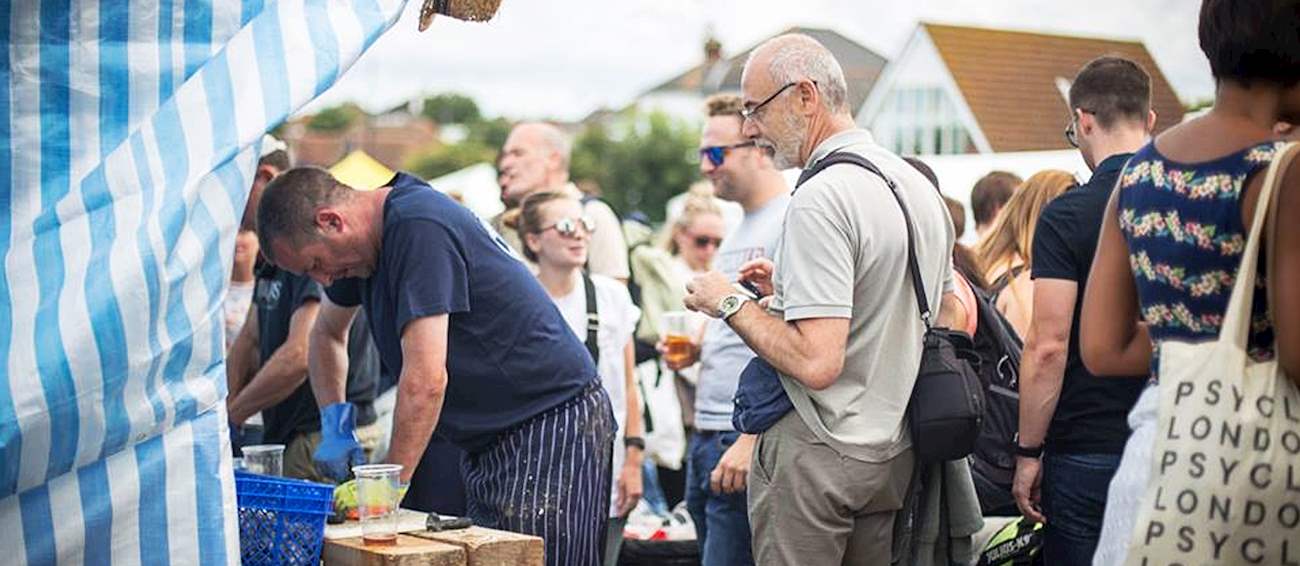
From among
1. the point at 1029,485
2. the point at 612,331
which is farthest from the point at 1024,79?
the point at 1029,485

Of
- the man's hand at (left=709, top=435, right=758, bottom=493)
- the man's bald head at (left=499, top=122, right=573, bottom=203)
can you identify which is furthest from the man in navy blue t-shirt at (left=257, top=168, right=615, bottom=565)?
the man's bald head at (left=499, top=122, right=573, bottom=203)

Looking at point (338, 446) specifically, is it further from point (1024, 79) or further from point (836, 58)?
point (1024, 79)

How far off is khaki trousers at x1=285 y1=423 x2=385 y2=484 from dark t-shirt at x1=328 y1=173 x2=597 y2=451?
1.14 m

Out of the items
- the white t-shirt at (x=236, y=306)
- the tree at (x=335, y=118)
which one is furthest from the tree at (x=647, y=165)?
the white t-shirt at (x=236, y=306)

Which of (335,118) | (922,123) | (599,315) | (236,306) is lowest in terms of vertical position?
(599,315)

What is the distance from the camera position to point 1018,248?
208 inches

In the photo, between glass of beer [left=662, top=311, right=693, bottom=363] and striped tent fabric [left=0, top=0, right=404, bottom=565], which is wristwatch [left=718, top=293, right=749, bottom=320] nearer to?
striped tent fabric [left=0, top=0, right=404, bottom=565]

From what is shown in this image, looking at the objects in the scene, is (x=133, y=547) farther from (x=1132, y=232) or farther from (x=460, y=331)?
(x=1132, y=232)

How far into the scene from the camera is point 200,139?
3.19 meters

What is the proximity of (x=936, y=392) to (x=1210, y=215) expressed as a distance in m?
1.31

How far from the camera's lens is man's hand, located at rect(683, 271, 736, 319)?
4.00 meters

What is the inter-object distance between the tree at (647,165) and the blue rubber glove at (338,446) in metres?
77.6

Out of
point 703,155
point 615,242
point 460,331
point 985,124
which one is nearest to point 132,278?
point 460,331

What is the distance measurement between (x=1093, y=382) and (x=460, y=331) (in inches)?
67.4
